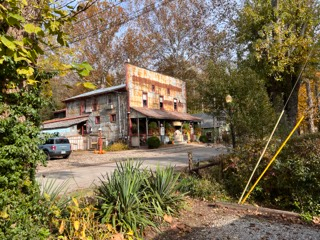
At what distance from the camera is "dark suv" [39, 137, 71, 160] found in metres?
19.2

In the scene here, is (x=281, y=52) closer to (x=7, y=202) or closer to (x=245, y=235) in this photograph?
(x=245, y=235)

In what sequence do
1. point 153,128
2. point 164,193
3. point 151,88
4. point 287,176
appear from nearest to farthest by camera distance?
point 164,193, point 287,176, point 153,128, point 151,88

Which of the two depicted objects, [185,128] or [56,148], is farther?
[185,128]

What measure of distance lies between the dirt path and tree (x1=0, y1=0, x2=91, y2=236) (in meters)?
1.98

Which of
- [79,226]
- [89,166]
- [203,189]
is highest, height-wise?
[79,226]

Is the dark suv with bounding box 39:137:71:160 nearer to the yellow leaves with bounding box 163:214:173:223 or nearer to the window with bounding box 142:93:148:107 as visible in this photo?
the window with bounding box 142:93:148:107

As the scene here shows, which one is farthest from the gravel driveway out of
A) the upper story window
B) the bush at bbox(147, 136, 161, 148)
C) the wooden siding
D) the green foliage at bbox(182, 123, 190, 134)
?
the upper story window

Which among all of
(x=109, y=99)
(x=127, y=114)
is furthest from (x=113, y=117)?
(x=127, y=114)

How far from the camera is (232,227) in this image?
189 inches

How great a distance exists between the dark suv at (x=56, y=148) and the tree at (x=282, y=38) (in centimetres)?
1390

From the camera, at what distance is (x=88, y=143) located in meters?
30.2

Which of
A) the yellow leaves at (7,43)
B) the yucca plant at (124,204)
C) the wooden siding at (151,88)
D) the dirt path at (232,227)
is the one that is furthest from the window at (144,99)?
the yellow leaves at (7,43)

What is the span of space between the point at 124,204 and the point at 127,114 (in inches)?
957

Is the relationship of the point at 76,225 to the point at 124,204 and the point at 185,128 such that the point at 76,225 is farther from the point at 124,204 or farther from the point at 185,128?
the point at 185,128
